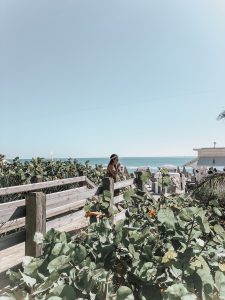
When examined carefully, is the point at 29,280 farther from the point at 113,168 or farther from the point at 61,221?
the point at 113,168

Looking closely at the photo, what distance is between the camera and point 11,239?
3486 mm

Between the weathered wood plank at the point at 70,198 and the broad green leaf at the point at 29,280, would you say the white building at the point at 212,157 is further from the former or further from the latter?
the broad green leaf at the point at 29,280

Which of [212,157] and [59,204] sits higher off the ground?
[212,157]

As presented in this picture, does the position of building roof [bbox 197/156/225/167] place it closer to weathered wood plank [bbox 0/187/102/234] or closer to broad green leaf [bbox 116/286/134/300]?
weathered wood plank [bbox 0/187/102/234]

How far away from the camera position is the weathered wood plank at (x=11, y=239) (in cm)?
335

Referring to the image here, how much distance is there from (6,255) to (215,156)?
19.1 metres

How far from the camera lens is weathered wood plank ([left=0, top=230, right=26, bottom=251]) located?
132 inches

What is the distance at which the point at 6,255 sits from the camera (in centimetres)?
563

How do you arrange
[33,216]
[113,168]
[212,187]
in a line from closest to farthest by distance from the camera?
[33,216] → [212,187] → [113,168]

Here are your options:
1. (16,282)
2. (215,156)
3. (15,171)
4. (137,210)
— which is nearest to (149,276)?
(16,282)

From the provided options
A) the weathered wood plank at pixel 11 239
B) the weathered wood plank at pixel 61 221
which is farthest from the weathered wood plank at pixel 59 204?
the weathered wood plank at pixel 11 239

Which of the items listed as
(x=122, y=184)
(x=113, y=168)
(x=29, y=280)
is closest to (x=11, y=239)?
(x=29, y=280)

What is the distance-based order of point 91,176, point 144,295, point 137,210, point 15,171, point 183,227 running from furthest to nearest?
point 91,176
point 15,171
point 137,210
point 183,227
point 144,295

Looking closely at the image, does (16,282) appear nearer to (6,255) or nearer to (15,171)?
(6,255)
